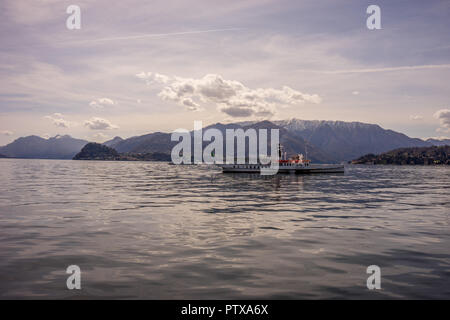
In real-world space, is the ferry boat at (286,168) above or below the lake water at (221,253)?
above

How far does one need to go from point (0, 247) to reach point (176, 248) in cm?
1058

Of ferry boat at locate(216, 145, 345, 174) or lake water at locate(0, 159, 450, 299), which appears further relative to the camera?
ferry boat at locate(216, 145, 345, 174)

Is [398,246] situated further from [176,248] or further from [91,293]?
[91,293]

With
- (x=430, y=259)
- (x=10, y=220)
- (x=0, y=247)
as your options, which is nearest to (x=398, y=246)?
(x=430, y=259)

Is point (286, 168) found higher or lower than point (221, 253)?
higher

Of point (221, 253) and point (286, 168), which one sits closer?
point (221, 253)

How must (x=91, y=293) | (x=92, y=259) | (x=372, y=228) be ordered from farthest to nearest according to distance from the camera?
(x=372, y=228) < (x=92, y=259) < (x=91, y=293)

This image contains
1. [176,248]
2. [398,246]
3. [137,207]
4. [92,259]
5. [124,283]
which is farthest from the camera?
[137,207]

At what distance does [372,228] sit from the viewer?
26.2m

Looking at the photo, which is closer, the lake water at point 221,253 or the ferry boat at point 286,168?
the lake water at point 221,253

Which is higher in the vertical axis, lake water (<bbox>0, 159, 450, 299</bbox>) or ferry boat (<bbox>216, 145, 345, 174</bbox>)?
ferry boat (<bbox>216, 145, 345, 174</bbox>)

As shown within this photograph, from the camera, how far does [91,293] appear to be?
12484 millimetres
